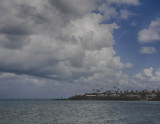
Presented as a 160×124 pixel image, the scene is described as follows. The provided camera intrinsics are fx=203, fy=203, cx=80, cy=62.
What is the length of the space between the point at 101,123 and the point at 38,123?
1558cm

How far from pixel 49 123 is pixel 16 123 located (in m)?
8.12

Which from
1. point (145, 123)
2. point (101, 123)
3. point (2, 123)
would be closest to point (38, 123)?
point (2, 123)

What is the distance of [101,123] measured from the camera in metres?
50.1

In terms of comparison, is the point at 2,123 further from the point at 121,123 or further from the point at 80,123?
the point at 121,123

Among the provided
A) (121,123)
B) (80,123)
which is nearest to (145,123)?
(121,123)

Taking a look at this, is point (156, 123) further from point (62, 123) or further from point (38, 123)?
point (38, 123)

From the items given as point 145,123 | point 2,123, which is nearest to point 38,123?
point 2,123

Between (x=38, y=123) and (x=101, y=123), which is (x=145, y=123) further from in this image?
(x=38, y=123)

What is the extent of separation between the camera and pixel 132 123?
168 feet

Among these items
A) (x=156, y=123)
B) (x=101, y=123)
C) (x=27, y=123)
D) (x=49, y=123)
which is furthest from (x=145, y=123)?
(x=27, y=123)

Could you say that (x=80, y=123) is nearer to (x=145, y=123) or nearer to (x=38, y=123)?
(x=38, y=123)

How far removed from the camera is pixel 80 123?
49.0 metres

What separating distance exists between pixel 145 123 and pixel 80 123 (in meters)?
16.5

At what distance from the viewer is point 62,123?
4959cm
